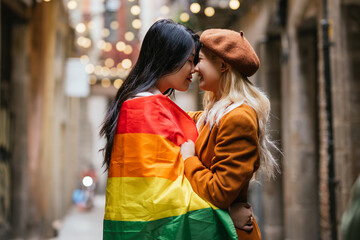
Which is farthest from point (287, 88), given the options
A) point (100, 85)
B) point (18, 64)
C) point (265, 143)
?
point (100, 85)

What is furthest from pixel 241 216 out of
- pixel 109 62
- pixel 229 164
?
pixel 109 62

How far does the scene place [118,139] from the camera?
2.59m

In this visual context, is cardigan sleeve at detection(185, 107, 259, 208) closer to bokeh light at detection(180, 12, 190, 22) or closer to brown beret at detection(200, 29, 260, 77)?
brown beret at detection(200, 29, 260, 77)

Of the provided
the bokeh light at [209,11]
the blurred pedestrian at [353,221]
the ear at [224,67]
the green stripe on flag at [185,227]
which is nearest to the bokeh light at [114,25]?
the bokeh light at [209,11]

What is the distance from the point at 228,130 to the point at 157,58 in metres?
0.55

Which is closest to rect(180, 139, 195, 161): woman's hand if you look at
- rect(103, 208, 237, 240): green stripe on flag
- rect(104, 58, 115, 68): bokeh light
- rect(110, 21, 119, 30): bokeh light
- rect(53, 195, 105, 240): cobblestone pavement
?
rect(103, 208, 237, 240): green stripe on flag

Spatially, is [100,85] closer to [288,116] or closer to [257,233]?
[288,116]

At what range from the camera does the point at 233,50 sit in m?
2.66

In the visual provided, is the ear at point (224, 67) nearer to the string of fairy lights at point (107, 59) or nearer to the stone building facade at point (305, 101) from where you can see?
the stone building facade at point (305, 101)

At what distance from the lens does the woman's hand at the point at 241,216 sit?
8.48 ft

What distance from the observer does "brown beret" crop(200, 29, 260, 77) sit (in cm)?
266

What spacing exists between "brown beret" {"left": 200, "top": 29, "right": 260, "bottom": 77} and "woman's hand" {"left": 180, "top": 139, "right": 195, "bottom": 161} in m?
0.47

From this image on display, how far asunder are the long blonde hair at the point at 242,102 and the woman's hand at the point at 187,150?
0.15m

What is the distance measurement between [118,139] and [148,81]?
1.13 ft
